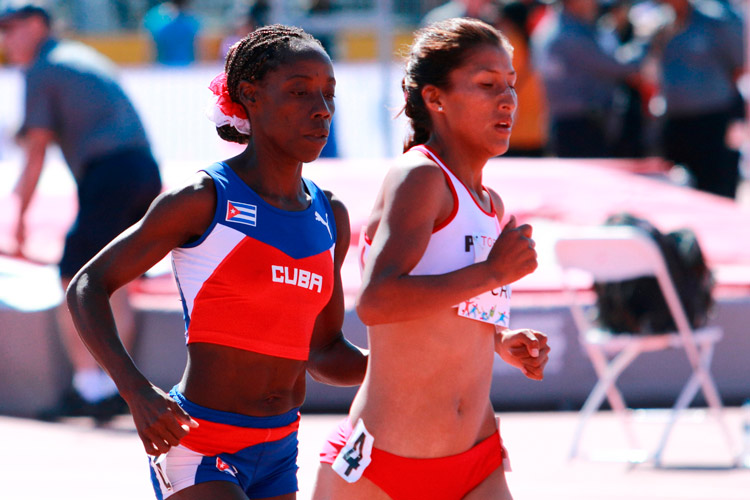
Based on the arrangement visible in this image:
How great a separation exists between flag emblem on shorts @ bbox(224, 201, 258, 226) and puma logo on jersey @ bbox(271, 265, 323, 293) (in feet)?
0.39

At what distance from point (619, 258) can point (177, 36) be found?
25.7 feet

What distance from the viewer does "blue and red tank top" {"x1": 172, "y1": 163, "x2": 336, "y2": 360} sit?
2.70m

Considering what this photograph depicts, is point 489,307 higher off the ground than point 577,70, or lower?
higher

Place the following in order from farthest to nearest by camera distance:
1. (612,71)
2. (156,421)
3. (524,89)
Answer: (524,89) < (612,71) < (156,421)

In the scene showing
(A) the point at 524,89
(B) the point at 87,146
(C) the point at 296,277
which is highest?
(C) the point at 296,277

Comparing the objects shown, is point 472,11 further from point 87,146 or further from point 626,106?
point 87,146

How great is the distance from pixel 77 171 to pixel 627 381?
3.26 metres

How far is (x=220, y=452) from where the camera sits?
271 cm

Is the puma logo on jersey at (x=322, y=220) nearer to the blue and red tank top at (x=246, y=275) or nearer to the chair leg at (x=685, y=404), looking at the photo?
the blue and red tank top at (x=246, y=275)

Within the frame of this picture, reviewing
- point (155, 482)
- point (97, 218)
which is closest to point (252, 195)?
point (155, 482)

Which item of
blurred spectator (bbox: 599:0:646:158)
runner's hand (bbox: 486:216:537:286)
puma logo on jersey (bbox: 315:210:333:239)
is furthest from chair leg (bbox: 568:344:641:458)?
blurred spectator (bbox: 599:0:646:158)

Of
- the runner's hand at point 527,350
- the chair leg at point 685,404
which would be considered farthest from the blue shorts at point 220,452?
the chair leg at point 685,404

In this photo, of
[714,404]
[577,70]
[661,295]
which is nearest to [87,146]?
[661,295]

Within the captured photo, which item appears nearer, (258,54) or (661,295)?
(258,54)
